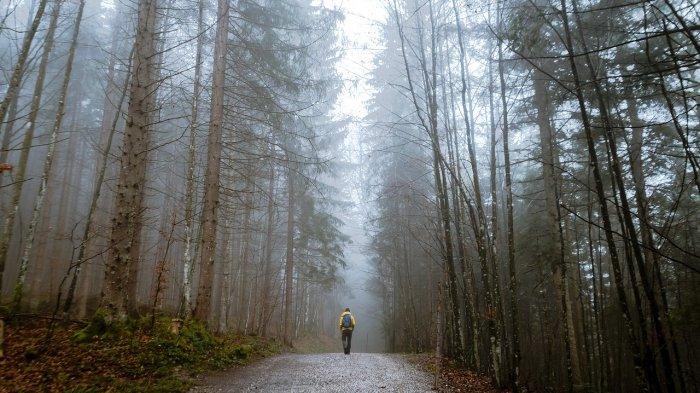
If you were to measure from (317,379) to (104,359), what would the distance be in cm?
388

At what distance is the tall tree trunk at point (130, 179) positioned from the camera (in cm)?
745

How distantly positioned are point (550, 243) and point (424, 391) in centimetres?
774

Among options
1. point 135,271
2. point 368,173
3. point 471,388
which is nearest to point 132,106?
point 135,271

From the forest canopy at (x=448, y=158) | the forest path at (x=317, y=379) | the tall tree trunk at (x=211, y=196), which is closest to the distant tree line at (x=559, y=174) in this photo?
the forest canopy at (x=448, y=158)

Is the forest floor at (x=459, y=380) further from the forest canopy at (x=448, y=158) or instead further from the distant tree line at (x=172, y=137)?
the distant tree line at (x=172, y=137)

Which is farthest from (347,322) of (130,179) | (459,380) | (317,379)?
(130,179)

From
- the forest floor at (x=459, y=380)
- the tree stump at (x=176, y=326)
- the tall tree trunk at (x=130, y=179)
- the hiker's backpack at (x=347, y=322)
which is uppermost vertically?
the tall tree trunk at (x=130, y=179)

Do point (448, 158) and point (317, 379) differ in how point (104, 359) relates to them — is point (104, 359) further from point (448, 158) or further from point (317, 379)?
point (448, 158)

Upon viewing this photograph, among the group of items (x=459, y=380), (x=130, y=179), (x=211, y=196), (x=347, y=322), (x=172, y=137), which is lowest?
(x=459, y=380)

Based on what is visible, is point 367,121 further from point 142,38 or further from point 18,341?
point 18,341

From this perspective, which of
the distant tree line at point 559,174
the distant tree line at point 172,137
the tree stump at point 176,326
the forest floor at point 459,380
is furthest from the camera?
the tree stump at point 176,326

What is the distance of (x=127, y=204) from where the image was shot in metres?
7.72

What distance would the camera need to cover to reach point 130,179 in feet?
25.6

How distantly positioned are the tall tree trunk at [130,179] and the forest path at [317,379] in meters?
2.45
